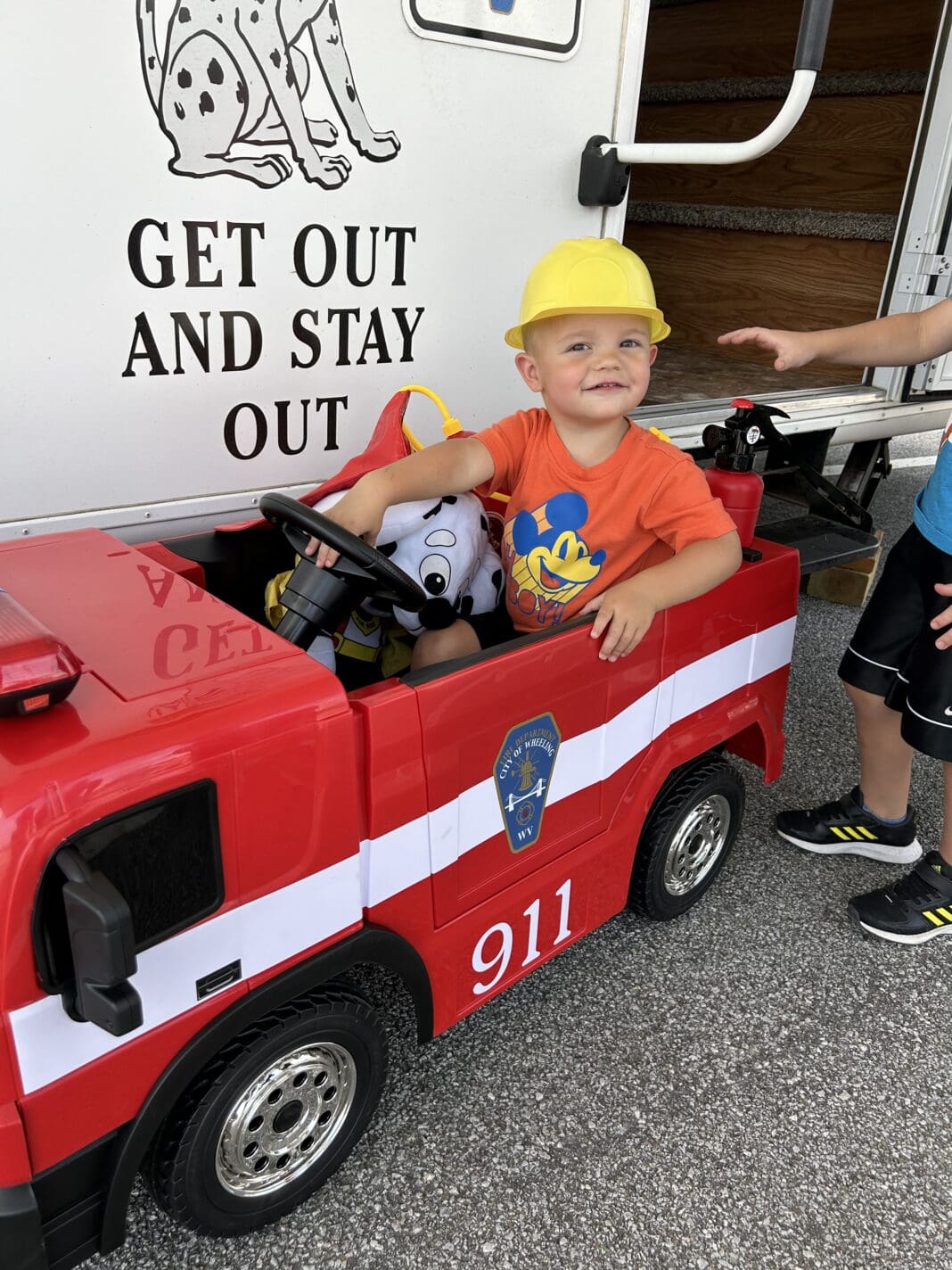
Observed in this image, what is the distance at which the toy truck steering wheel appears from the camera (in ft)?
4.68

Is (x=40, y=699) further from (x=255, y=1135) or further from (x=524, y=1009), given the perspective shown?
(x=524, y=1009)

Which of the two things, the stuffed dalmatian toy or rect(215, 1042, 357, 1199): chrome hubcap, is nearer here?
rect(215, 1042, 357, 1199): chrome hubcap

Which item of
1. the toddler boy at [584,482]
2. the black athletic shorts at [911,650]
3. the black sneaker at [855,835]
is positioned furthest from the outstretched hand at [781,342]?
the black sneaker at [855,835]

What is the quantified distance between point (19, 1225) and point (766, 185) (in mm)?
4770

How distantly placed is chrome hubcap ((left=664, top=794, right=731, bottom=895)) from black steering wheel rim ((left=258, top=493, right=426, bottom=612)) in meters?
0.91

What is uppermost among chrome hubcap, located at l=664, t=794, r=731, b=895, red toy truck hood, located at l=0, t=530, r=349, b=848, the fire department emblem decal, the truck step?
red toy truck hood, located at l=0, t=530, r=349, b=848

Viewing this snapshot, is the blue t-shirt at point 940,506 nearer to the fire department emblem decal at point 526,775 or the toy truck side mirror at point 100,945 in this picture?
the fire department emblem decal at point 526,775

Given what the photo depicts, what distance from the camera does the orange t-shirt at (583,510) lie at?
1.87 metres

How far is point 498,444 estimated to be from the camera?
1937mm

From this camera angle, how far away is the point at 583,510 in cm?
189

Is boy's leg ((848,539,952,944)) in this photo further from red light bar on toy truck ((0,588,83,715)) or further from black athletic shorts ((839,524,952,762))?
red light bar on toy truck ((0,588,83,715))

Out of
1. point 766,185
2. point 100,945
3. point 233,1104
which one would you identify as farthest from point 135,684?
point 766,185

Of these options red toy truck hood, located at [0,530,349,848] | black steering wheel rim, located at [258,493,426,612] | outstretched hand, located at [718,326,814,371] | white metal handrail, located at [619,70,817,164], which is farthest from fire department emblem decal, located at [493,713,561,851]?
white metal handrail, located at [619,70,817,164]

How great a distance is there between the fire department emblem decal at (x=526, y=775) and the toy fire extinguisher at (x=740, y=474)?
773 mm
